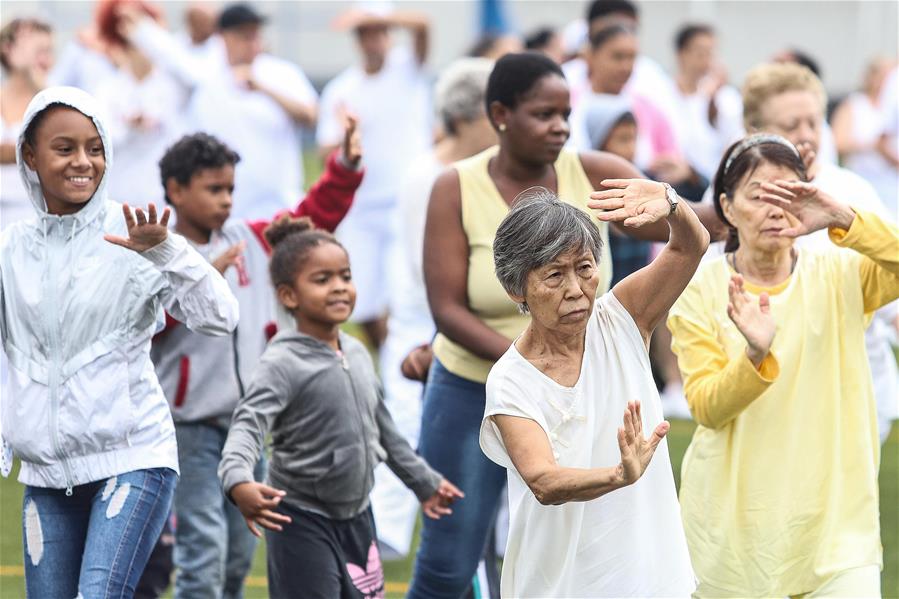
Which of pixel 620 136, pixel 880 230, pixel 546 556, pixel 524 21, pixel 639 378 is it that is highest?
pixel 524 21

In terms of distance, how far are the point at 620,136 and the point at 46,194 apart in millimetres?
4063

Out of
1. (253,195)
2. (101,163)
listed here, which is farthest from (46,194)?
(253,195)

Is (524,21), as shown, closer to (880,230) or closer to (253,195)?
(253,195)

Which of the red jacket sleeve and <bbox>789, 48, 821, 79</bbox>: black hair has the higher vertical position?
<bbox>789, 48, 821, 79</bbox>: black hair

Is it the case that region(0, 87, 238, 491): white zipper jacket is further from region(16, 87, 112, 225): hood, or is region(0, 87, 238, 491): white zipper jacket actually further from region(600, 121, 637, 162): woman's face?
region(600, 121, 637, 162): woman's face

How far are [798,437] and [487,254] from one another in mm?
1400

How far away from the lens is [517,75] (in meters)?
5.79

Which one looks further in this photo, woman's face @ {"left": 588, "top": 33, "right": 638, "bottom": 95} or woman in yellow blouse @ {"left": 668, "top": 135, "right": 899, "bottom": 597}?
woman's face @ {"left": 588, "top": 33, "right": 638, "bottom": 95}

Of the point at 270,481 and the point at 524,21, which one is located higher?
the point at 524,21

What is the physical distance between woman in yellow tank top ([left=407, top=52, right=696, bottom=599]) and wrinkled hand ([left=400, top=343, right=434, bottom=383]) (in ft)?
1.63

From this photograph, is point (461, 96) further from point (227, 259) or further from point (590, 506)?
point (590, 506)

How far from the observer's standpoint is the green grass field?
734cm

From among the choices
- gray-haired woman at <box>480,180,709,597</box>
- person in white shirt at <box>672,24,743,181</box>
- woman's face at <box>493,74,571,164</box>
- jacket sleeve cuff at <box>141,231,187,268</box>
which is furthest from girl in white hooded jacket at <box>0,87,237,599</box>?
person in white shirt at <box>672,24,743,181</box>

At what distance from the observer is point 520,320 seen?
18.8ft
